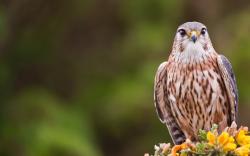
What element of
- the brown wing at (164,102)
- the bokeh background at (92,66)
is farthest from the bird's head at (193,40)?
the bokeh background at (92,66)

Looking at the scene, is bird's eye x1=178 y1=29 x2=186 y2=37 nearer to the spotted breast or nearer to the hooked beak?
the hooked beak

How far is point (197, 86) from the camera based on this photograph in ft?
28.6

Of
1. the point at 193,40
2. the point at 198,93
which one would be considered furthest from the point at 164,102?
the point at 193,40

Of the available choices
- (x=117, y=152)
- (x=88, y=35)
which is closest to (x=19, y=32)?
(x=88, y=35)

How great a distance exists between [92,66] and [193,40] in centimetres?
659

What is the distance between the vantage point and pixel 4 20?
46.9ft

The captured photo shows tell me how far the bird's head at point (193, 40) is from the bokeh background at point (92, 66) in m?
4.48

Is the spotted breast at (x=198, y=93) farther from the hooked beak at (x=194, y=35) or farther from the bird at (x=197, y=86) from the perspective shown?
the hooked beak at (x=194, y=35)

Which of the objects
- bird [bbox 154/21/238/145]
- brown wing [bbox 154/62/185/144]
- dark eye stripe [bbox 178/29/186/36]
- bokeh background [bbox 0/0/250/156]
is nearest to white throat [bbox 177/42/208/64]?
bird [bbox 154/21/238/145]

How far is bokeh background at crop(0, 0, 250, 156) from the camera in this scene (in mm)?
13758

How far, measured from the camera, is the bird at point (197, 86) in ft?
28.6

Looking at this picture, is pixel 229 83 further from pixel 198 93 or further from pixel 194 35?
pixel 194 35

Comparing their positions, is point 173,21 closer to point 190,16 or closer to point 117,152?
point 190,16

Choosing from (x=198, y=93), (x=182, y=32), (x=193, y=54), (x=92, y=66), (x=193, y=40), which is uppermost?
(x=92, y=66)
